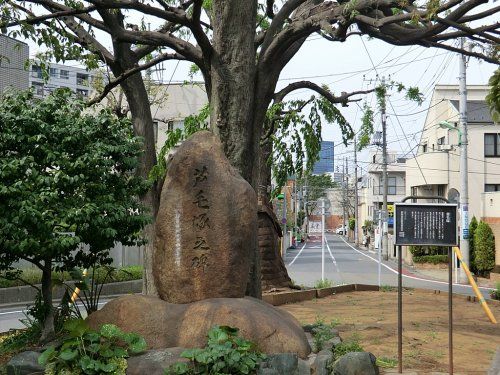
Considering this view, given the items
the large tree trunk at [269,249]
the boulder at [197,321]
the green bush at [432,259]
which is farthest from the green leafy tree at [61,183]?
the green bush at [432,259]

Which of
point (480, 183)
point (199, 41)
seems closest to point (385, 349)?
point (199, 41)

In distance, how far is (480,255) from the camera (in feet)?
106

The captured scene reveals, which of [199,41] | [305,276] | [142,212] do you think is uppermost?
[199,41]

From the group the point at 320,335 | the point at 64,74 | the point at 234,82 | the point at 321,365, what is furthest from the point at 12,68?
the point at 64,74

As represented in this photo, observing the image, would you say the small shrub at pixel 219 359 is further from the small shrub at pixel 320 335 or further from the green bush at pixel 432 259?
the green bush at pixel 432 259

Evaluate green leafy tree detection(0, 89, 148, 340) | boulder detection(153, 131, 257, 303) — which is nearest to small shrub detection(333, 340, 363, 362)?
boulder detection(153, 131, 257, 303)

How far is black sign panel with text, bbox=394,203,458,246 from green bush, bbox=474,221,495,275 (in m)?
25.1

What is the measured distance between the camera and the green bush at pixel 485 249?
3222cm

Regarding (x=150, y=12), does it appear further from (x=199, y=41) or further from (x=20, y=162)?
(x=20, y=162)

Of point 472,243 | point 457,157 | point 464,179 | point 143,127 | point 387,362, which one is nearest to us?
point 387,362

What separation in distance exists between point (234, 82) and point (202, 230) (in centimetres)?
345

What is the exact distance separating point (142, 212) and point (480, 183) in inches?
1299

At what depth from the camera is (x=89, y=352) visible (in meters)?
7.12

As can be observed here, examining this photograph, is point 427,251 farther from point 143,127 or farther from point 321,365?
point 321,365
